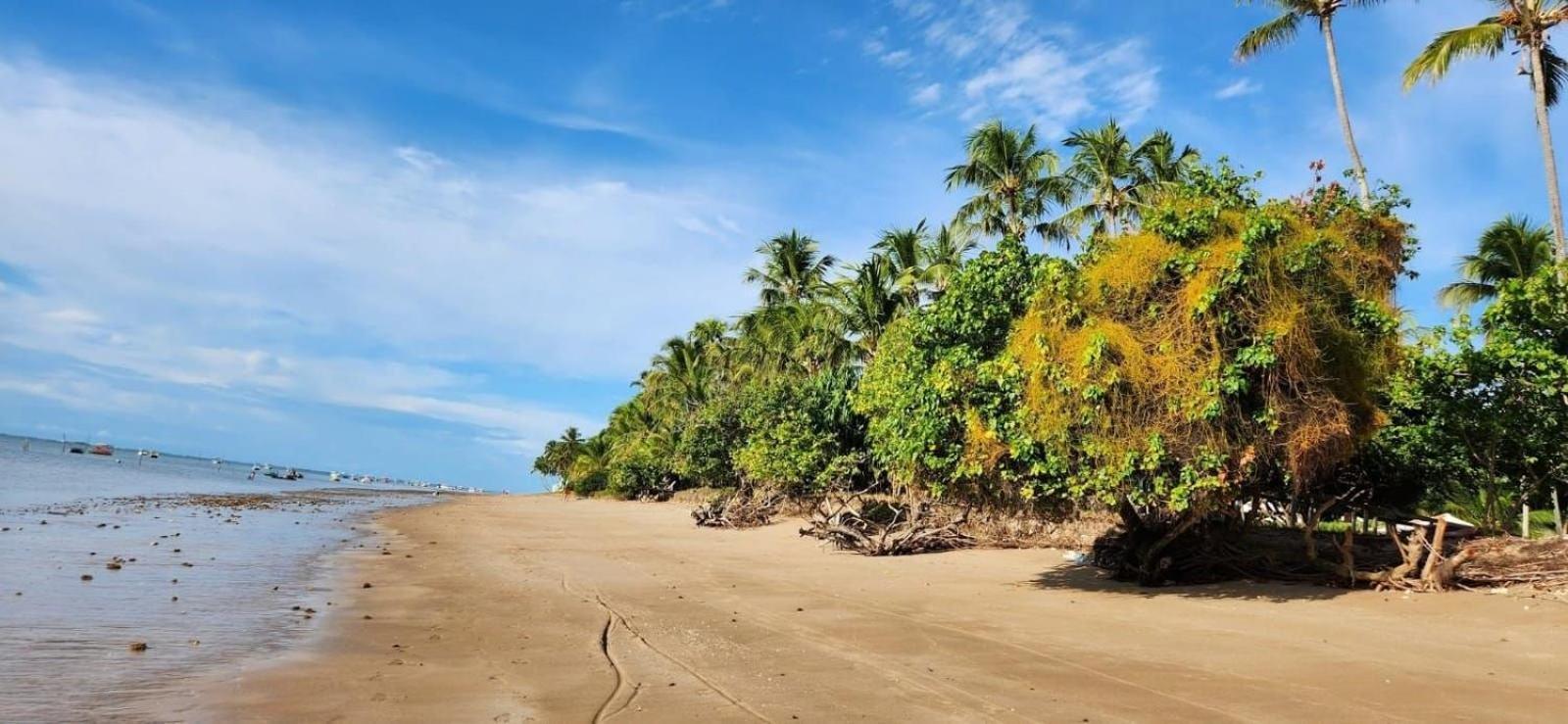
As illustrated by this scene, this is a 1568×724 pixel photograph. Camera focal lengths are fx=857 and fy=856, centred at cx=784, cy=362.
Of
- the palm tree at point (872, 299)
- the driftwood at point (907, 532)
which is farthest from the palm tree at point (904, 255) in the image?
the driftwood at point (907, 532)

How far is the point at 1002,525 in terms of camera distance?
18062 mm

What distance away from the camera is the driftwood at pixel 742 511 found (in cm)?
2733

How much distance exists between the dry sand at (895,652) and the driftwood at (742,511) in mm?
12836

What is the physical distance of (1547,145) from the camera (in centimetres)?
1931

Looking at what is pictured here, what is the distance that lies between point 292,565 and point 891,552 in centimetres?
1137

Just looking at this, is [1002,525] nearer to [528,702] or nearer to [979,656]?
[979,656]

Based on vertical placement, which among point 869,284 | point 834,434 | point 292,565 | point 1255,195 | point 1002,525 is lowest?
point 292,565

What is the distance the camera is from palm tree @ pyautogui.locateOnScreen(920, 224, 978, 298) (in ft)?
101

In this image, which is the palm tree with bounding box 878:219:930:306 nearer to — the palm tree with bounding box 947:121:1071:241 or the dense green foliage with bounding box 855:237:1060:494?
the palm tree with bounding box 947:121:1071:241

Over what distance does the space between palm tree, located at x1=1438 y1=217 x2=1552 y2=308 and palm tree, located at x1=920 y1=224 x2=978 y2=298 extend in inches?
750

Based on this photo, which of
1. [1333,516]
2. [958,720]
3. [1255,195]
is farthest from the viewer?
[1333,516]

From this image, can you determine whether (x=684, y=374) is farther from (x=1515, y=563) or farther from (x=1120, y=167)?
(x=1515, y=563)

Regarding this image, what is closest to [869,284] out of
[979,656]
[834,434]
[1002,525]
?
[834,434]

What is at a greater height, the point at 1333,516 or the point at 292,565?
the point at 1333,516
